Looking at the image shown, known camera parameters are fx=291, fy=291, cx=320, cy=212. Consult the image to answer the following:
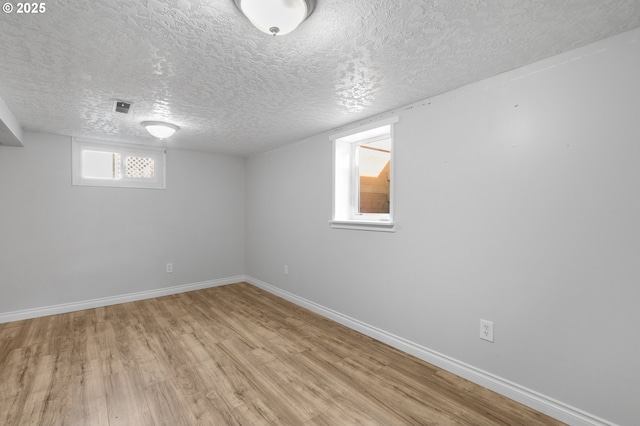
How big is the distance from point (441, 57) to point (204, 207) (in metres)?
3.91

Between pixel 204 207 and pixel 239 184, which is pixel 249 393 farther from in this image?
pixel 239 184

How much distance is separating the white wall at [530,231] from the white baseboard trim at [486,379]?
4 cm

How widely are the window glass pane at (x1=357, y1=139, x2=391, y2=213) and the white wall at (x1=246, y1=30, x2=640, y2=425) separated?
0.44 metres

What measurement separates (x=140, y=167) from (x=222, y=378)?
10.6 ft

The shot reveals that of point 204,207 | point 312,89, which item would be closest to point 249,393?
point 312,89

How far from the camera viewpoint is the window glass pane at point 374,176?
10.0 feet

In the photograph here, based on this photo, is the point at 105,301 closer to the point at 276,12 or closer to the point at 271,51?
the point at 271,51

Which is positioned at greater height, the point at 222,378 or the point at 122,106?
the point at 122,106

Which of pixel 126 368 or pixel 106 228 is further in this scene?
pixel 106 228

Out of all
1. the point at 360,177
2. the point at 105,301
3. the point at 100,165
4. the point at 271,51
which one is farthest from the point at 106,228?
the point at 271,51

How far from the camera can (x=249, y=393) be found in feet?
6.39

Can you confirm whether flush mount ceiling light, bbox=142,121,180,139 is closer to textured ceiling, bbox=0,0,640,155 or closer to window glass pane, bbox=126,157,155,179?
textured ceiling, bbox=0,0,640,155

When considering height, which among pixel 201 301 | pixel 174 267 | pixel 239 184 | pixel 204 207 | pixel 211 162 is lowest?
pixel 201 301

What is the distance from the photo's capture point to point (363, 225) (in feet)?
9.45
